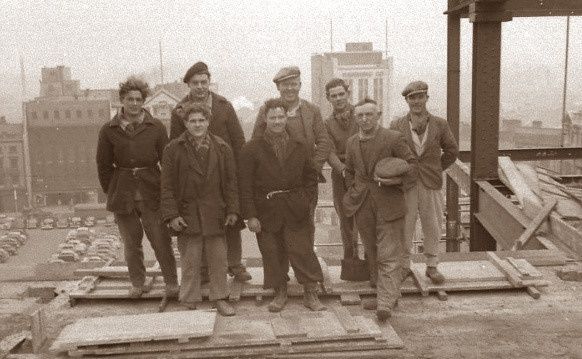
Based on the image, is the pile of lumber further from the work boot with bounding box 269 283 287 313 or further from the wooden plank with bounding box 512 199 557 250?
the work boot with bounding box 269 283 287 313

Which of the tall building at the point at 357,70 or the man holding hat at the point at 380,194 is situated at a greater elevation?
the tall building at the point at 357,70

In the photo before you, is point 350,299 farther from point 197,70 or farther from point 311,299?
point 197,70

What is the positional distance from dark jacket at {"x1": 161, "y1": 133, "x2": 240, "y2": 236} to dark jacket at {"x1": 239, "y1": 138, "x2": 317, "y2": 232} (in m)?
0.14

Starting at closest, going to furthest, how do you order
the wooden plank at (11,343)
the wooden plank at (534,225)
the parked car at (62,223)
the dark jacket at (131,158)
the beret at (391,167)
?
the wooden plank at (11,343) → the beret at (391,167) → the dark jacket at (131,158) → the wooden plank at (534,225) → the parked car at (62,223)

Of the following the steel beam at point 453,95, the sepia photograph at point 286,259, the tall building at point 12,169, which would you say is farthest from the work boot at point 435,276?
the tall building at point 12,169

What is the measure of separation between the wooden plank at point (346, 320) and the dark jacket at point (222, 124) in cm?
202

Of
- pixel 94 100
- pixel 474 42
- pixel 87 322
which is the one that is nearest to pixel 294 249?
pixel 87 322

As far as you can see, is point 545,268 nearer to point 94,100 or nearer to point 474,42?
point 474,42

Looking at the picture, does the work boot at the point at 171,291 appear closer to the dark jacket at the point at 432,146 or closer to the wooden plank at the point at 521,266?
the dark jacket at the point at 432,146

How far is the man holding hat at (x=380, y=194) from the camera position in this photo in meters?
6.30

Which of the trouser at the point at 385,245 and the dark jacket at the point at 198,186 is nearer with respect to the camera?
the dark jacket at the point at 198,186

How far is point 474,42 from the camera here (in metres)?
10.3

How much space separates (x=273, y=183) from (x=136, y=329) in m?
1.92

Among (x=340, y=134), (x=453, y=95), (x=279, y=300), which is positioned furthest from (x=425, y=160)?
(x=453, y=95)
